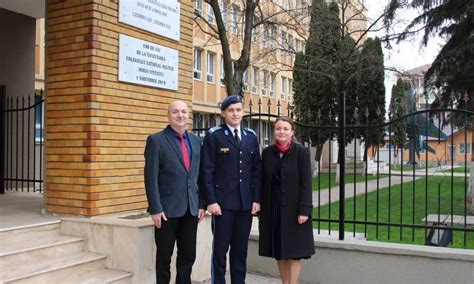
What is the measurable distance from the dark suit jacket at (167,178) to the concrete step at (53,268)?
49.4 inches

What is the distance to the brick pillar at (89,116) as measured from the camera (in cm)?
542

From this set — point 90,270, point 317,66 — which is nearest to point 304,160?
point 90,270

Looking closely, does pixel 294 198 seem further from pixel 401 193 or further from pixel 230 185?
pixel 401 193

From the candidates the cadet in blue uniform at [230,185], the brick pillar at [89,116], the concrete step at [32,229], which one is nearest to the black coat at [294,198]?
the cadet in blue uniform at [230,185]

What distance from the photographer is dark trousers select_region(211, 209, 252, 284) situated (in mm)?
4375

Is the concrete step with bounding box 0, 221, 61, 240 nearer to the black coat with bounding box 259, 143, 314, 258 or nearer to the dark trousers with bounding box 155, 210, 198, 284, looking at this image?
the dark trousers with bounding box 155, 210, 198, 284

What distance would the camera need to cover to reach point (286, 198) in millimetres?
4438

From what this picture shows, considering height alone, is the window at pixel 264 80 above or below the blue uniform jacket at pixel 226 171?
above

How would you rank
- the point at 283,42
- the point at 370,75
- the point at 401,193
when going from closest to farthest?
the point at 401,193 → the point at 283,42 → the point at 370,75

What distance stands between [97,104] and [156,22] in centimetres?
146

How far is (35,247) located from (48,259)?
18 centimetres

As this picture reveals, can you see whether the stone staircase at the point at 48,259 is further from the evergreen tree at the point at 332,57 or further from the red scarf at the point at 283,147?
the evergreen tree at the point at 332,57

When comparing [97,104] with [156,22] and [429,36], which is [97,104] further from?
[429,36]

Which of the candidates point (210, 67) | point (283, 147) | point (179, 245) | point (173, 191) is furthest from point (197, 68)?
point (173, 191)
